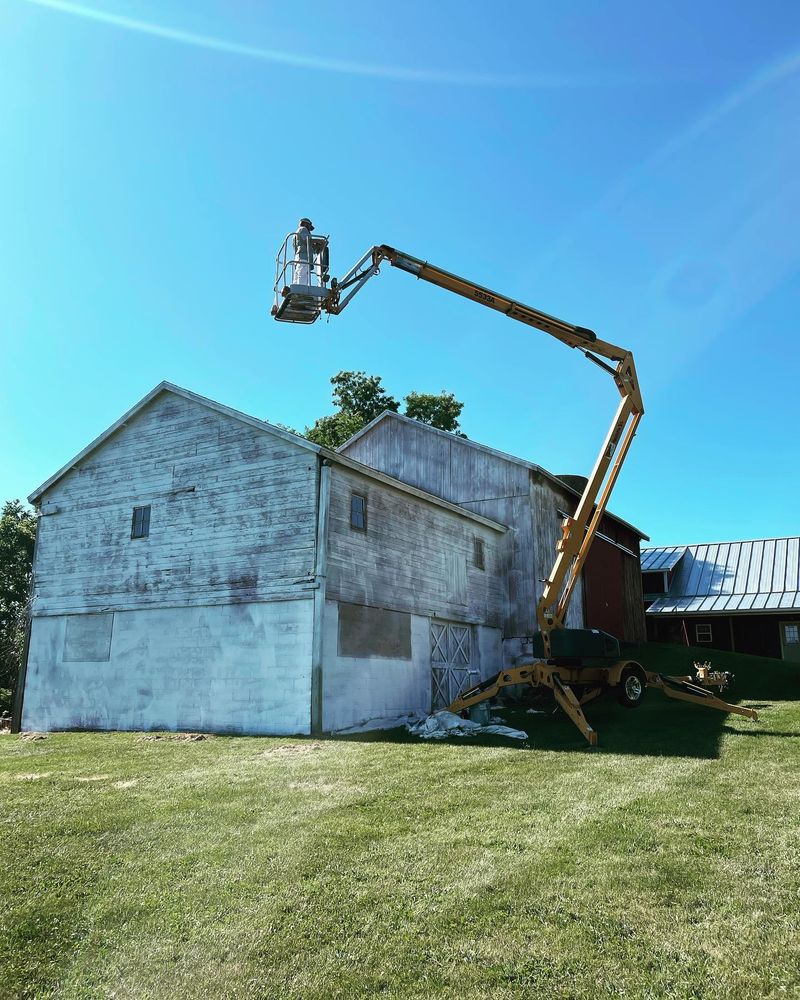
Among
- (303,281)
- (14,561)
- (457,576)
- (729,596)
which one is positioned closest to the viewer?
(303,281)

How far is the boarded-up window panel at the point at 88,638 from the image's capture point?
63.1 feet

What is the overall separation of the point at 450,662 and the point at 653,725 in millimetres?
6545

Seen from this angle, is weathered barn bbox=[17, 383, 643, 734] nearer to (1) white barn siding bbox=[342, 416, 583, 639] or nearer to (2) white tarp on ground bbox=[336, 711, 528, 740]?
(2) white tarp on ground bbox=[336, 711, 528, 740]

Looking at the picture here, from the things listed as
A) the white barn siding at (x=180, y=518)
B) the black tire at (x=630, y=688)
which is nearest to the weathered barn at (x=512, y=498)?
the black tire at (x=630, y=688)

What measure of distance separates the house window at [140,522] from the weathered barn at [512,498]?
30.1ft

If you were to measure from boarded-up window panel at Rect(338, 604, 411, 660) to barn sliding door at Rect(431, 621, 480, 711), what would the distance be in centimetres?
156

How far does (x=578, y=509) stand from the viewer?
56.7ft

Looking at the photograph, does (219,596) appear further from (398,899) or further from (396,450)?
(398,899)

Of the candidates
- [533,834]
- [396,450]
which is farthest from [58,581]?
[533,834]

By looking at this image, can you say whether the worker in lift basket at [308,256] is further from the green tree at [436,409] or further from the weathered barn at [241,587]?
the green tree at [436,409]

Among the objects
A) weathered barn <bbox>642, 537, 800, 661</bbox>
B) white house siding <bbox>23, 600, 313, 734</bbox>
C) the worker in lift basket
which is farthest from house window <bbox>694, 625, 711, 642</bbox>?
the worker in lift basket

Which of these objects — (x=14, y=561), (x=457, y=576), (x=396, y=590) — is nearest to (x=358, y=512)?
(x=396, y=590)

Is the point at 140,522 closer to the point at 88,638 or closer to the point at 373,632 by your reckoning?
the point at 88,638

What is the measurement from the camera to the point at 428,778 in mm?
10133
